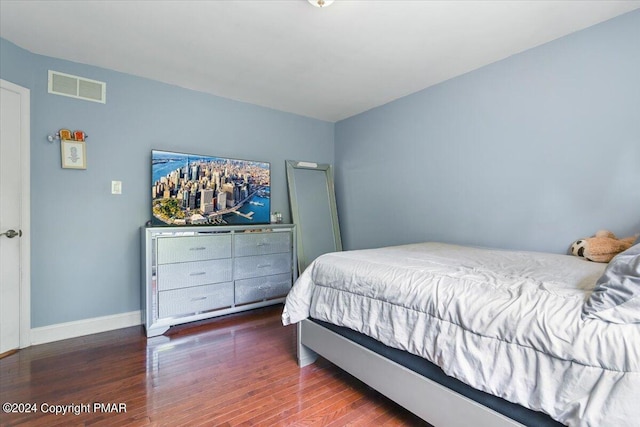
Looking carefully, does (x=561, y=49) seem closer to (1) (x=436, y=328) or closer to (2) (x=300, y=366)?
(1) (x=436, y=328)

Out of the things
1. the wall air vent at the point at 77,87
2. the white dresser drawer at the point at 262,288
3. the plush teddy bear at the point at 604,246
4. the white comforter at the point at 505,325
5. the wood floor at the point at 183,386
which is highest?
the wall air vent at the point at 77,87

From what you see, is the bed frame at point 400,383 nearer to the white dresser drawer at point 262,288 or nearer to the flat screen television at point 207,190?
the white dresser drawer at point 262,288

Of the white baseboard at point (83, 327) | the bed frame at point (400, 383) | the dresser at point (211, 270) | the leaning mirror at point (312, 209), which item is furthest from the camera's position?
the leaning mirror at point (312, 209)

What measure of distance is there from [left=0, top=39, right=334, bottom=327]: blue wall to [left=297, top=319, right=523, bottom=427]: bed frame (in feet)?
6.70

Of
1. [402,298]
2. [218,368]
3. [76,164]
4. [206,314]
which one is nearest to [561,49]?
[402,298]

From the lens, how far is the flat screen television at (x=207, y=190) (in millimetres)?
2990

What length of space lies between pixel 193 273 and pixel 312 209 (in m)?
1.76

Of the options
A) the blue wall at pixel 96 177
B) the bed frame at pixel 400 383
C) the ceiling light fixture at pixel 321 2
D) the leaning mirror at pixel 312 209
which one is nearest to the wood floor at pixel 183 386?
the bed frame at pixel 400 383

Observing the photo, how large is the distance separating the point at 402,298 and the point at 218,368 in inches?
58.0

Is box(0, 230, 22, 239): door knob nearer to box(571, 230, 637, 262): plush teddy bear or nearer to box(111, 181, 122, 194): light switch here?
box(111, 181, 122, 194): light switch

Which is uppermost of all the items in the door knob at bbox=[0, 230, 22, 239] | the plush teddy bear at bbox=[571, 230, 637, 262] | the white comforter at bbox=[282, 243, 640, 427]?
the door knob at bbox=[0, 230, 22, 239]

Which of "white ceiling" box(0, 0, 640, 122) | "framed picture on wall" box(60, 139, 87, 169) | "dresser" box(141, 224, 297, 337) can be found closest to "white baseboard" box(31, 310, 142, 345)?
"dresser" box(141, 224, 297, 337)

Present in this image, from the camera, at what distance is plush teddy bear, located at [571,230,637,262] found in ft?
6.02

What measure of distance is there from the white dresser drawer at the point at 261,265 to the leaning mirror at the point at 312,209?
1.19 ft
